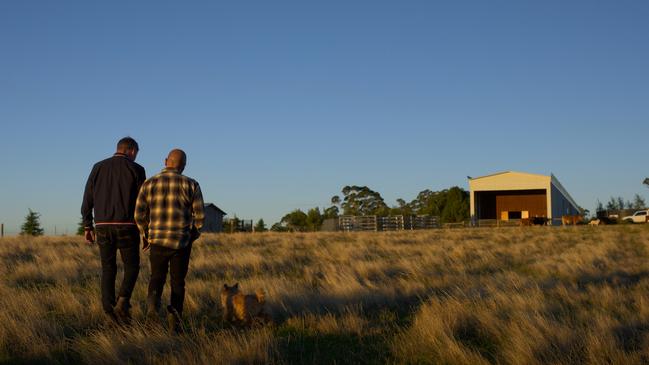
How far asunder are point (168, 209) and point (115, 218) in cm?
59

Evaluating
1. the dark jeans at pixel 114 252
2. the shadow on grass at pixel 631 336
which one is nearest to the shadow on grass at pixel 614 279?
the shadow on grass at pixel 631 336

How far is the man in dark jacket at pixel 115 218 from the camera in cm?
582

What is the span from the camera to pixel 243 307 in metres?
5.81

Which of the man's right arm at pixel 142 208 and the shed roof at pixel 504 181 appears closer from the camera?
the man's right arm at pixel 142 208

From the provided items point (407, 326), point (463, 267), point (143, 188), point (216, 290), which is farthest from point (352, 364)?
point (463, 267)

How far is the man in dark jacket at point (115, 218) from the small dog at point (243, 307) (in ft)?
2.93

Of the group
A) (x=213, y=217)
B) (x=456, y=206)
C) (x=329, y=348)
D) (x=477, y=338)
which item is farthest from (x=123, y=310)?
(x=456, y=206)

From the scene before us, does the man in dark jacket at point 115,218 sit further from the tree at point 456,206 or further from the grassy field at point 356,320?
the tree at point 456,206

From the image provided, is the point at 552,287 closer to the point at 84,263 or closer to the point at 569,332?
the point at 569,332

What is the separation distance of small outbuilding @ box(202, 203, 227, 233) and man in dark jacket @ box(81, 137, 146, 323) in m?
57.3

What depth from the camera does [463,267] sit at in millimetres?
11781

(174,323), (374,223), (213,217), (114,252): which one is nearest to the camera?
(174,323)

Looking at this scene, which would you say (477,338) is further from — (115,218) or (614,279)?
(614,279)

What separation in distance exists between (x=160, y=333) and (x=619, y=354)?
3.60 meters
